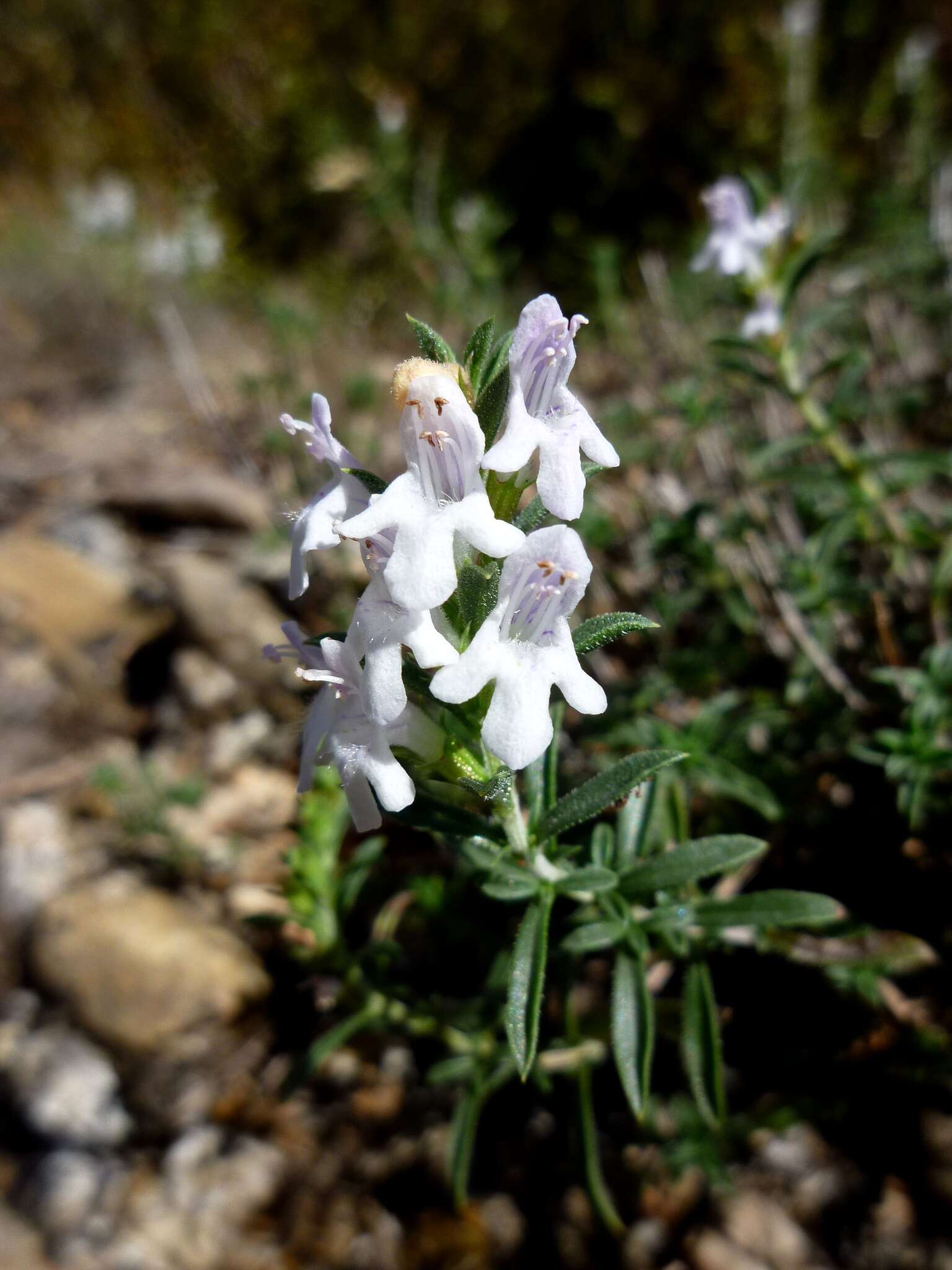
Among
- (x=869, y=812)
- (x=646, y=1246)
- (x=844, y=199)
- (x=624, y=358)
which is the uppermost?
(x=844, y=199)

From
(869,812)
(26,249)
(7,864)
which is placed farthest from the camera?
(26,249)

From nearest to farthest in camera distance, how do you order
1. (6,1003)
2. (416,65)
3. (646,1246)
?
(646,1246) → (6,1003) → (416,65)

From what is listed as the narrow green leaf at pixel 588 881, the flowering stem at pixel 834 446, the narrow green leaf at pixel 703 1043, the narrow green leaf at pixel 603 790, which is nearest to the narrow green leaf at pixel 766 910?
the narrow green leaf at pixel 703 1043

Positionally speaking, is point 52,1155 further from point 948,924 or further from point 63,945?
point 948,924

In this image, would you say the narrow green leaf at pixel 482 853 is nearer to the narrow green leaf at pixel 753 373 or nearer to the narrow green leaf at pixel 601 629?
the narrow green leaf at pixel 601 629

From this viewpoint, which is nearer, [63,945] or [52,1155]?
[52,1155]

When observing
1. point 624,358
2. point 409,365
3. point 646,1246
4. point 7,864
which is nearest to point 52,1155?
point 7,864
